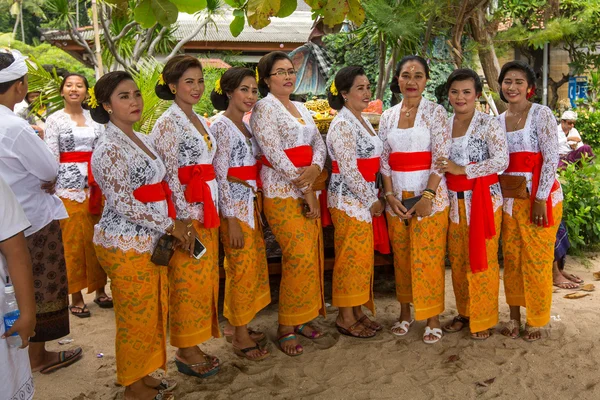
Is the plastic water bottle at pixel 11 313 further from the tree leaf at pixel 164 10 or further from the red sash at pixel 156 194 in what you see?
the tree leaf at pixel 164 10

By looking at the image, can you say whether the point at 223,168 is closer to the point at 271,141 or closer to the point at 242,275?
the point at 271,141

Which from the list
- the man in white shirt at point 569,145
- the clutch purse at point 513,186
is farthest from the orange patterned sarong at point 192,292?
the man in white shirt at point 569,145

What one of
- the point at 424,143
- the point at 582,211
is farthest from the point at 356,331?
the point at 582,211

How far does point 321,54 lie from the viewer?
12.5m

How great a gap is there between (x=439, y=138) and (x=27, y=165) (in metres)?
2.56

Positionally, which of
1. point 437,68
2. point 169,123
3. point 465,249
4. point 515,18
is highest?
point 515,18

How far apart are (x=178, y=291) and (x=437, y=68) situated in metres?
8.06

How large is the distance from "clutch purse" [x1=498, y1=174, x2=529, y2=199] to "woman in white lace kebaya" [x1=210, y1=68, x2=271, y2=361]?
1.71 metres

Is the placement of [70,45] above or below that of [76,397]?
above

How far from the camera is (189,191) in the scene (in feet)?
10.7

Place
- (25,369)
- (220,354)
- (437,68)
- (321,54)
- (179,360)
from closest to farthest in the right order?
(25,369), (179,360), (220,354), (437,68), (321,54)

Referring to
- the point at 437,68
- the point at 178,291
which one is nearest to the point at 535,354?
the point at 178,291

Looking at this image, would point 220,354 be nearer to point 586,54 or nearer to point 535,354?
point 535,354

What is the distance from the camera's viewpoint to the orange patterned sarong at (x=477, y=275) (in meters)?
3.81
